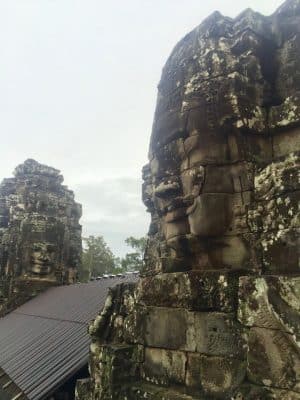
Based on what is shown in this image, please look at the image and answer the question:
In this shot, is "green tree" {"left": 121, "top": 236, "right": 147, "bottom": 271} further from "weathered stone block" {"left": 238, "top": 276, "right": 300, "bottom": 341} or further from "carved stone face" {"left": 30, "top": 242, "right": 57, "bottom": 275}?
"weathered stone block" {"left": 238, "top": 276, "right": 300, "bottom": 341}

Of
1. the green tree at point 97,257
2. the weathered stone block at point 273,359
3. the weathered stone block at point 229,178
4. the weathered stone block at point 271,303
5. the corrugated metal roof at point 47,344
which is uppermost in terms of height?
the green tree at point 97,257

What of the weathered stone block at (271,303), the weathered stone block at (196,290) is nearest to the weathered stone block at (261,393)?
the weathered stone block at (271,303)

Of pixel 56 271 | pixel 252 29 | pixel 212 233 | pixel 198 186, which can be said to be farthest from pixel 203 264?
pixel 56 271

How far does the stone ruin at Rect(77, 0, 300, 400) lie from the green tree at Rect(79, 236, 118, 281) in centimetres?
3481

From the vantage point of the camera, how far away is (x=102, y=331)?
166 inches

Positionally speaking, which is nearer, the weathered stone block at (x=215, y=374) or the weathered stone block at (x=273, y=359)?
the weathered stone block at (x=273, y=359)

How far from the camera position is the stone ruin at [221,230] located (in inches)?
104

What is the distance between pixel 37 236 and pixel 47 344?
865cm

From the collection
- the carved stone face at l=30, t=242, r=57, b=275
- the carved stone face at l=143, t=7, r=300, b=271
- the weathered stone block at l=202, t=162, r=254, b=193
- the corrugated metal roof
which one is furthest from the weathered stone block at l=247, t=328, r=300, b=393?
the carved stone face at l=30, t=242, r=57, b=275

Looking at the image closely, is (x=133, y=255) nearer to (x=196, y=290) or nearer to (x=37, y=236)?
(x=37, y=236)

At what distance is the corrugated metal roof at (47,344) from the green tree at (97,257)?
26.9m

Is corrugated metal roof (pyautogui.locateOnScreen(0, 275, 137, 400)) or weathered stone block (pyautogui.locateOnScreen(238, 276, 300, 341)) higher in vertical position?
weathered stone block (pyautogui.locateOnScreen(238, 276, 300, 341))

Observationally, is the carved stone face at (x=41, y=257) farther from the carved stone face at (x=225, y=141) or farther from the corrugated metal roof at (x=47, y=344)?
the carved stone face at (x=225, y=141)

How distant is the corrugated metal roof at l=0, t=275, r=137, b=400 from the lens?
18.6ft
